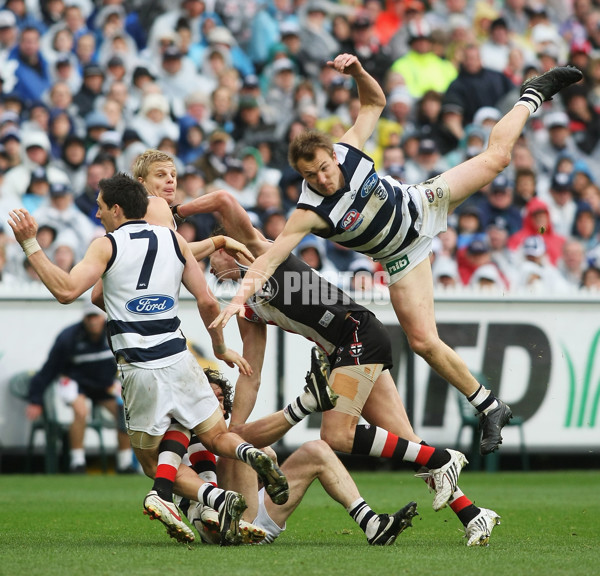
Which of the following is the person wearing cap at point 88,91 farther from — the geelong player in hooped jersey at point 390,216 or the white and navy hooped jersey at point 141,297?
the white and navy hooped jersey at point 141,297

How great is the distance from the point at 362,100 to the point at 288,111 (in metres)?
9.13

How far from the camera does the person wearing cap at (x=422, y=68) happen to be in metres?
17.7

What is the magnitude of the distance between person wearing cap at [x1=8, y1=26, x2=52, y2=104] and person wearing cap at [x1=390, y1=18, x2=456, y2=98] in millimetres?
5591

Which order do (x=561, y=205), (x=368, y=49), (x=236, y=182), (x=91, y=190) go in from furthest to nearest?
(x=368, y=49) → (x=561, y=205) → (x=236, y=182) → (x=91, y=190)

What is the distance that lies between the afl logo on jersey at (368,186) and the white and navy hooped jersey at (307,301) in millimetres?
630

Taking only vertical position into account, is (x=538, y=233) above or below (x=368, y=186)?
below

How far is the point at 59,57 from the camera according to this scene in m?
15.7

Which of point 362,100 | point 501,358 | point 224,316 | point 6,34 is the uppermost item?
point 6,34

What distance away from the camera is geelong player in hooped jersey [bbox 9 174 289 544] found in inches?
245

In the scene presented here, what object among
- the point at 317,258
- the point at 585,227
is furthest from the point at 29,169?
the point at 585,227

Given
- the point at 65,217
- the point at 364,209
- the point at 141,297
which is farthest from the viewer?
the point at 65,217

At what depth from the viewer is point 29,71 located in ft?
51.3

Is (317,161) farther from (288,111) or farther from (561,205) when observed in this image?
(288,111)

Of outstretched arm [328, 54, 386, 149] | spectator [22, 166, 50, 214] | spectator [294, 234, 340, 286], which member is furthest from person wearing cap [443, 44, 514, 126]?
outstretched arm [328, 54, 386, 149]
